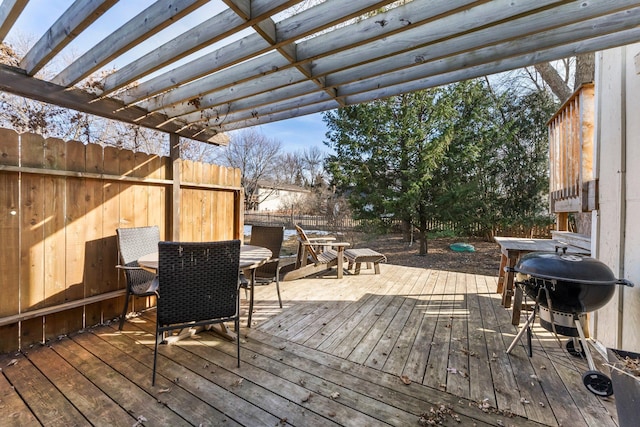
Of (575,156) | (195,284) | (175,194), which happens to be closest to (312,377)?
(195,284)

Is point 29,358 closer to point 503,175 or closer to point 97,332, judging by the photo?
point 97,332

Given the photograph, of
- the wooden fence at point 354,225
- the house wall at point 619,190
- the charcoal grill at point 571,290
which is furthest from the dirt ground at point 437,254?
the charcoal grill at point 571,290

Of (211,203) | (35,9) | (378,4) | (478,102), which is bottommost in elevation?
(211,203)

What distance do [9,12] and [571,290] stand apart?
12.7ft

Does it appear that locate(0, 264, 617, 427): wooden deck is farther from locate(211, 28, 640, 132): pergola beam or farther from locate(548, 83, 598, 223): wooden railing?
locate(211, 28, 640, 132): pergola beam

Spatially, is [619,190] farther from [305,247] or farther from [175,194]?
[175,194]

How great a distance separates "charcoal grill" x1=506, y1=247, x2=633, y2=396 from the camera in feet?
6.33

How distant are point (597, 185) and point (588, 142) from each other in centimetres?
58

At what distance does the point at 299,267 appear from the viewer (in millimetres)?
5164

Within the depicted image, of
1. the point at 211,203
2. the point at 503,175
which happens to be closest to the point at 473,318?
the point at 211,203

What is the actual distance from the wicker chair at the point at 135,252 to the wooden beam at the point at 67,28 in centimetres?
152

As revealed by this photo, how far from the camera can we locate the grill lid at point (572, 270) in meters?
1.94

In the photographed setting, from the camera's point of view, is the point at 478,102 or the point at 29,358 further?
the point at 478,102

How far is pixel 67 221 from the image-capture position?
2674mm
